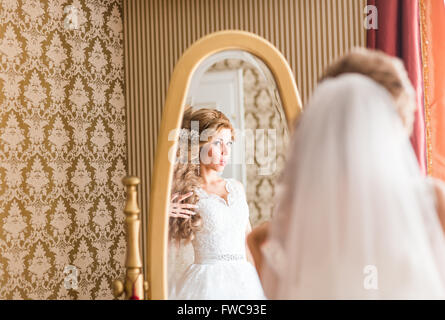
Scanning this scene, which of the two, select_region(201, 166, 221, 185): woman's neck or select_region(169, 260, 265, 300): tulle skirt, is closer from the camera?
select_region(169, 260, 265, 300): tulle skirt

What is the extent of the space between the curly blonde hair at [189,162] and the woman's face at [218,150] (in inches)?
0.5

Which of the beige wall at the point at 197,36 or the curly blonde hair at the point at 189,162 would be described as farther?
the beige wall at the point at 197,36

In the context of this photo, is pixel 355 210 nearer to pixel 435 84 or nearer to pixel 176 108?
pixel 176 108

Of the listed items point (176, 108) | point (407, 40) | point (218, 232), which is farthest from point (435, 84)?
point (176, 108)

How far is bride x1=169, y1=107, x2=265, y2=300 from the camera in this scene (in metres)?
1.55

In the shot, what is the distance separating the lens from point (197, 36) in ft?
9.93

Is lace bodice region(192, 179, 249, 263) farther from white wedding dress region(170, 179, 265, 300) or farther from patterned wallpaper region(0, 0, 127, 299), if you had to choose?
patterned wallpaper region(0, 0, 127, 299)

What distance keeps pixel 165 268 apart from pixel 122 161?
172 cm

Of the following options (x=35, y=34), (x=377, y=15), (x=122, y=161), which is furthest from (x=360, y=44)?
(x=35, y=34)

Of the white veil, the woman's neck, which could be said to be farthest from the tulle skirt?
the white veil

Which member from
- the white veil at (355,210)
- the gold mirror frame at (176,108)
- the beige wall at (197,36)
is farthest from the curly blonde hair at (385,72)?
the beige wall at (197,36)

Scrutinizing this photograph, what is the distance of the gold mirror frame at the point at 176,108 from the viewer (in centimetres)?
145

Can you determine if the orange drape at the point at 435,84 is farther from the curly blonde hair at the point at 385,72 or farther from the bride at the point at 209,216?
the curly blonde hair at the point at 385,72

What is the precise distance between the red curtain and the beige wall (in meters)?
0.24
